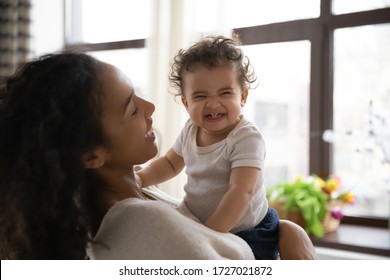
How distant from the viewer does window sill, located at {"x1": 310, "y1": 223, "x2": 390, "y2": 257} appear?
2.15 meters

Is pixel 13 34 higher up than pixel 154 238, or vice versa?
pixel 13 34

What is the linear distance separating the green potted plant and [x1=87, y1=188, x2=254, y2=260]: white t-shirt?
1.41m

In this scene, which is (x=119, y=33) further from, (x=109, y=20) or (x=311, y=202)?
(x=311, y=202)

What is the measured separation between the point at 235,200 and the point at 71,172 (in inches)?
13.6

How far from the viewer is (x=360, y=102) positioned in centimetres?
251

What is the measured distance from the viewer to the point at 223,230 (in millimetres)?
951

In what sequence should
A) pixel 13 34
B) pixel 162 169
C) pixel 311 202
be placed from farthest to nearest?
pixel 13 34, pixel 311 202, pixel 162 169

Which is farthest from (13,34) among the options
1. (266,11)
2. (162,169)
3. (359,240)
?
(359,240)

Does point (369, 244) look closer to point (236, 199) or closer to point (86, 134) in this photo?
point (236, 199)

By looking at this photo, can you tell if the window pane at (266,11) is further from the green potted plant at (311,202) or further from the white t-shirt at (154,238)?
the white t-shirt at (154,238)

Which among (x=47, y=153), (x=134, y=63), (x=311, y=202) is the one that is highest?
(x=134, y=63)

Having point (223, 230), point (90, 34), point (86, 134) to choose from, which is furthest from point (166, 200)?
point (90, 34)

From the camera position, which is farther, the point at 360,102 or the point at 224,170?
the point at 360,102

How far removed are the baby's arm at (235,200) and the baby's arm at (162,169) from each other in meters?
0.31
